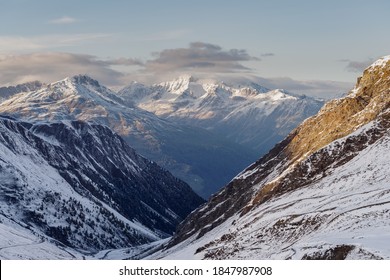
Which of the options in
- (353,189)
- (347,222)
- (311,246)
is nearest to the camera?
(311,246)

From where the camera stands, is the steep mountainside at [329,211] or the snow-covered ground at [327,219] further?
the snow-covered ground at [327,219]

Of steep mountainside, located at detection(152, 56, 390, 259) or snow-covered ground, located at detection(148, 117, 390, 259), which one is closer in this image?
steep mountainside, located at detection(152, 56, 390, 259)

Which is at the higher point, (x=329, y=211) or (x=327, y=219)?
(x=329, y=211)

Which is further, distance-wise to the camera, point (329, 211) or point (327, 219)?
point (329, 211)

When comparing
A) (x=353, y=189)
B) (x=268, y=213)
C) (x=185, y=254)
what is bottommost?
(x=185, y=254)
